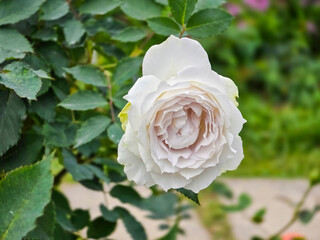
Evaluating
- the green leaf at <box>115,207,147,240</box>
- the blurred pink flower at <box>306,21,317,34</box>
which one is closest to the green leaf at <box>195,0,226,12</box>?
the green leaf at <box>115,207,147,240</box>

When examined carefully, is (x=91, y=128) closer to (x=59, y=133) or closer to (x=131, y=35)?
(x=59, y=133)

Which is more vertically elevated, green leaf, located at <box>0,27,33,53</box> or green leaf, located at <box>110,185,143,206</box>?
green leaf, located at <box>0,27,33,53</box>

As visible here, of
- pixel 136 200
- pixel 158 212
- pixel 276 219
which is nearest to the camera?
pixel 136 200

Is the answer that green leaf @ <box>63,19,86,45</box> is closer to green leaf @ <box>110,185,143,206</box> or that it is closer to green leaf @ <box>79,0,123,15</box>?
green leaf @ <box>79,0,123,15</box>

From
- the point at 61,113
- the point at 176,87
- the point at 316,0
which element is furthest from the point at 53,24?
the point at 316,0

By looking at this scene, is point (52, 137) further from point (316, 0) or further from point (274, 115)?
point (316, 0)

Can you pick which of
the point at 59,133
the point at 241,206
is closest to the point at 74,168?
the point at 59,133
